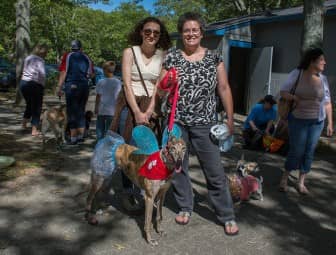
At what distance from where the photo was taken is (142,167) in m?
3.15

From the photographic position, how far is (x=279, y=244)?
3.36m

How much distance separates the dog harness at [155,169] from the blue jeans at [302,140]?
6.89 ft

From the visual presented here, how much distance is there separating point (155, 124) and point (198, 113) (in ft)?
1.51

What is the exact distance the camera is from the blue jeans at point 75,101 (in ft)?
21.4

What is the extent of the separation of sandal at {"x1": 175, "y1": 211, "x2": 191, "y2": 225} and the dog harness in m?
0.77

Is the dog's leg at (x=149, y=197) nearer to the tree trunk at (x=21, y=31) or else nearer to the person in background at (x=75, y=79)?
the person in background at (x=75, y=79)

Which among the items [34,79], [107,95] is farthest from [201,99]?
[34,79]

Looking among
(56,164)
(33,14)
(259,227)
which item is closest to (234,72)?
(56,164)

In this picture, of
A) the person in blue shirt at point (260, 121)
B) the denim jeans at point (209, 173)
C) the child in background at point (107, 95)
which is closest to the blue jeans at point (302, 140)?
the denim jeans at point (209, 173)


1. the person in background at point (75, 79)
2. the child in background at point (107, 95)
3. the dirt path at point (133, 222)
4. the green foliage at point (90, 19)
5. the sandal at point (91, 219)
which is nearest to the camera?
the dirt path at point (133, 222)

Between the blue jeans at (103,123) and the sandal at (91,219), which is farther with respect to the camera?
the blue jeans at (103,123)

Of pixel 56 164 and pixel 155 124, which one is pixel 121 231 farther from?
pixel 56 164

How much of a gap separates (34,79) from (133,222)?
4554mm

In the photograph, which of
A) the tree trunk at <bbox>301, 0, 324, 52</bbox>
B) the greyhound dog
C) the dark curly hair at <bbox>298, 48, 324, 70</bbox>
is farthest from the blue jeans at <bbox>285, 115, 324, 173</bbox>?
the tree trunk at <bbox>301, 0, 324, 52</bbox>
